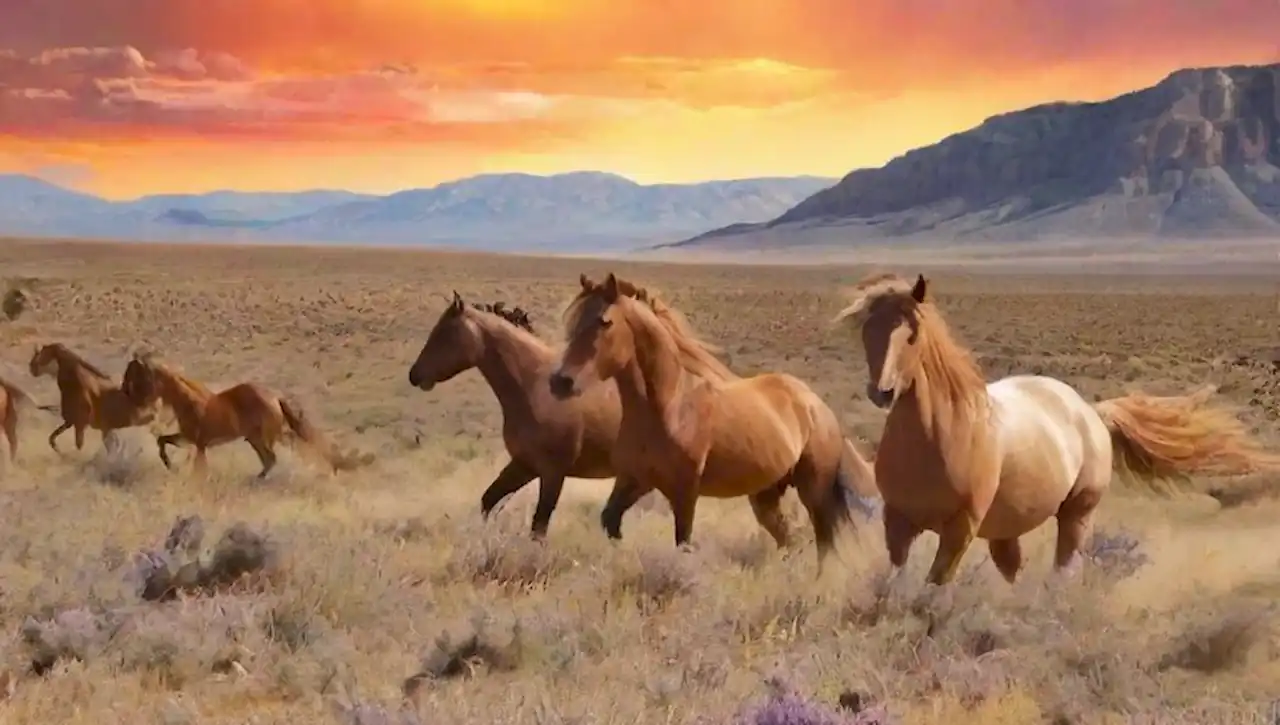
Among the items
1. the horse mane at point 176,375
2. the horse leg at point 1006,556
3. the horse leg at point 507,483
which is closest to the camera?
the horse leg at point 1006,556

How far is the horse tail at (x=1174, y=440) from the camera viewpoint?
7152 mm

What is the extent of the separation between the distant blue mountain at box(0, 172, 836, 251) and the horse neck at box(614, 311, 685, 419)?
27.7 meters

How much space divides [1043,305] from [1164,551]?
2883cm

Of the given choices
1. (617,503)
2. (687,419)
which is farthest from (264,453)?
(687,419)

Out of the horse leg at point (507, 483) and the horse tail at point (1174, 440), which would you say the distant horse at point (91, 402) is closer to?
the horse leg at point (507, 483)

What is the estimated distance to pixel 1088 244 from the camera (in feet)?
269

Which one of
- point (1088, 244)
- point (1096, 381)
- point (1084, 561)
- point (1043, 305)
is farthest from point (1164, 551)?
point (1088, 244)

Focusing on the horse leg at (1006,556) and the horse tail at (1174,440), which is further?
the horse tail at (1174,440)

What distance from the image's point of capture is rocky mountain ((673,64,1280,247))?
89625 mm

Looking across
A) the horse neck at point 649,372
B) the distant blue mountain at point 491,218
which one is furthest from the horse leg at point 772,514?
the distant blue mountain at point 491,218

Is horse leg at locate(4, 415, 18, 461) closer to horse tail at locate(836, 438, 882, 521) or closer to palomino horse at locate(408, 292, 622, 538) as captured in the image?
palomino horse at locate(408, 292, 622, 538)

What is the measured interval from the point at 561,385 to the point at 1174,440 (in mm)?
3407

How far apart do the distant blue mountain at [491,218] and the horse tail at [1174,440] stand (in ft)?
88.1

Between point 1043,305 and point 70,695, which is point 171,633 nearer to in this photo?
point 70,695
